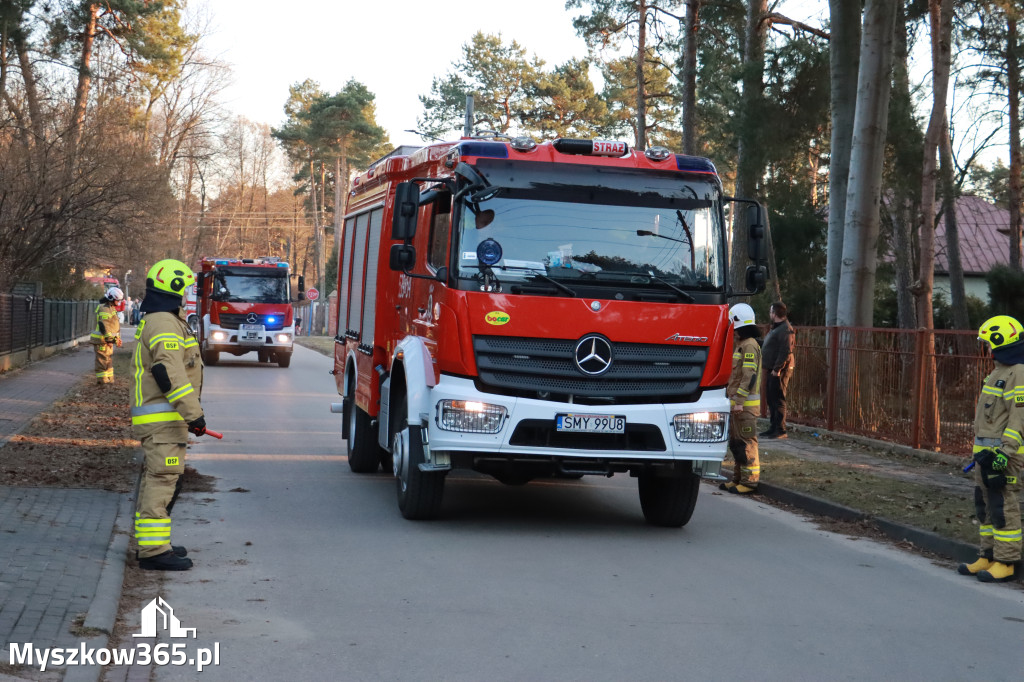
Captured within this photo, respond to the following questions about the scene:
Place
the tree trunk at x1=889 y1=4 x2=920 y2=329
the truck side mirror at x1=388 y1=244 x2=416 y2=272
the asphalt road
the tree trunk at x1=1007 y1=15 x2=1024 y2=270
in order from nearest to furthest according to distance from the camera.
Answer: the asphalt road, the truck side mirror at x1=388 y1=244 x2=416 y2=272, the tree trunk at x1=889 y1=4 x2=920 y2=329, the tree trunk at x1=1007 y1=15 x2=1024 y2=270

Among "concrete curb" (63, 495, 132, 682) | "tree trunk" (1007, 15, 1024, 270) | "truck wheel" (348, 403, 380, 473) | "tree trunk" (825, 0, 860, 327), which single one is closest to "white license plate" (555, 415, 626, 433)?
"concrete curb" (63, 495, 132, 682)

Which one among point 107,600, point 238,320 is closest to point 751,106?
point 238,320

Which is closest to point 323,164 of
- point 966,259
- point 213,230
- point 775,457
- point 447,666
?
point 213,230

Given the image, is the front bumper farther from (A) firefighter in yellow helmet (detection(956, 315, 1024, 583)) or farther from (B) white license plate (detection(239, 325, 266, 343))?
(A) firefighter in yellow helmet (detection(956, 315, 1024, 583))

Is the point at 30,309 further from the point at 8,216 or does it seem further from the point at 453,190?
the point at 453,190

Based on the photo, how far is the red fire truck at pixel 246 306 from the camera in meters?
31.2

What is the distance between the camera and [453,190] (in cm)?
898

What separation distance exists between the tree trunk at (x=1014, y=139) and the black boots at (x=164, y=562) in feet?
80.7

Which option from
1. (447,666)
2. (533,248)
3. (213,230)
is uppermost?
(213,230)

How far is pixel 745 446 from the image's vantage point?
473 inches

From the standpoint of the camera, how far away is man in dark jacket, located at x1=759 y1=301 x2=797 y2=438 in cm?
1722

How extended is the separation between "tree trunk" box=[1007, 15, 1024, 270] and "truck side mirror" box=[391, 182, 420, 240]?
21.9 meters

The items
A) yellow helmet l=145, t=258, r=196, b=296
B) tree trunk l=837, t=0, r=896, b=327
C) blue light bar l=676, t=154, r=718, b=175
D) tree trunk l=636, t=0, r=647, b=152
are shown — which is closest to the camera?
yellow helmet l=145, t=258, r=196, b=296

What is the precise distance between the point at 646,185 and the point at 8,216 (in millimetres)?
21986
